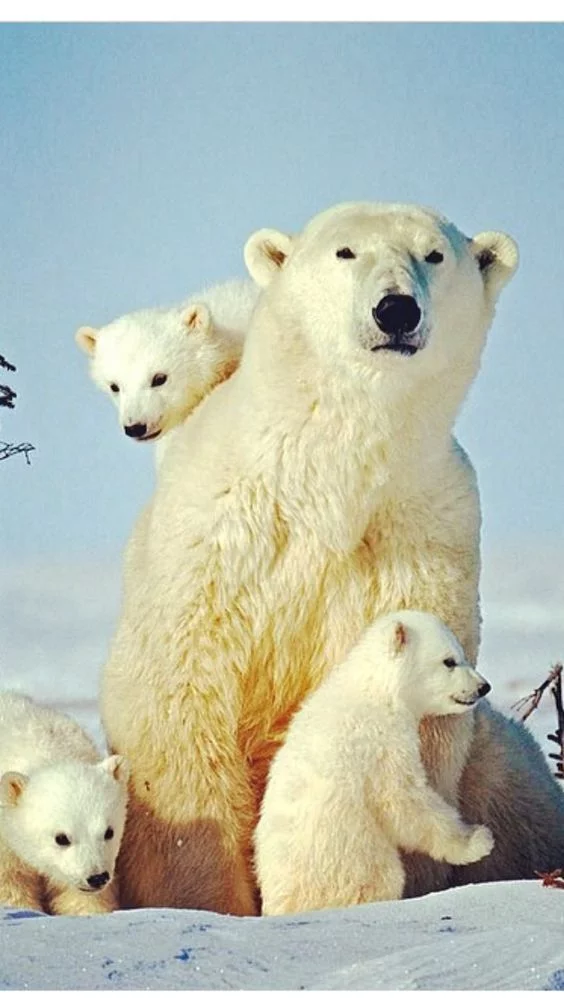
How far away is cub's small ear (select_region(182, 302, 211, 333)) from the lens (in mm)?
6754

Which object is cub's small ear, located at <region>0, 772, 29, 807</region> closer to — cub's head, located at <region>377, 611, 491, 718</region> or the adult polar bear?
the adult polar bear

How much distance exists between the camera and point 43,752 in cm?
588

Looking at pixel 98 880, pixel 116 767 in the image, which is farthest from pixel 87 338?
pixel 98 880

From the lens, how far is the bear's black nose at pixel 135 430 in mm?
6512

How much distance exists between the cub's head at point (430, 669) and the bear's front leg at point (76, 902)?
1.01 m

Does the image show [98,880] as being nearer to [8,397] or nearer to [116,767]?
[116,767]

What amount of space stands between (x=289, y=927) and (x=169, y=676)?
3.33 ft

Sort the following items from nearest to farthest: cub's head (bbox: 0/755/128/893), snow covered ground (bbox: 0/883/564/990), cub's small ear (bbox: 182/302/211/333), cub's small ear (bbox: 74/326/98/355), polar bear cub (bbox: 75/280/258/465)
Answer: snow covered ground (bbox: 0/883/564/990)
cub's head (bbox: 0/755/128/893)
polar bear cub (bbox: 75/280/258/465)
cub's small ear (bbox: 182/302/211/333)
cub's small ear (bbox: 74/326/98/355)

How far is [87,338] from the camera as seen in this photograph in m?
7.02

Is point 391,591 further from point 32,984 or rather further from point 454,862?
point 32,984

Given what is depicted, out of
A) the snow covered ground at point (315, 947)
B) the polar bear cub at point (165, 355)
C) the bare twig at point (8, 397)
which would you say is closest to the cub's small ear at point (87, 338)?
the polar bear cub at point (165, 355)

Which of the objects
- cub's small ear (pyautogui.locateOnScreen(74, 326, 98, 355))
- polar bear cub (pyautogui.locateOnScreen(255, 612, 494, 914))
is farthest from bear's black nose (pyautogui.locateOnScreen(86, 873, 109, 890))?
cub's small ear (pyautogui.locateOnScreen(74, 326, 98, 355))

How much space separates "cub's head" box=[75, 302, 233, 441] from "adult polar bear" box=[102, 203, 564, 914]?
0.56 metres

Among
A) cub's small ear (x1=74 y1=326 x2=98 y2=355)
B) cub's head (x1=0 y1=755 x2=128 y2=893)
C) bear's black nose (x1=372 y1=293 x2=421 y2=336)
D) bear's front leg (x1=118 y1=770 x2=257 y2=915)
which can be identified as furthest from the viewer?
cub's small ear (x1=74 y1=326 x2=98 y2=355)
